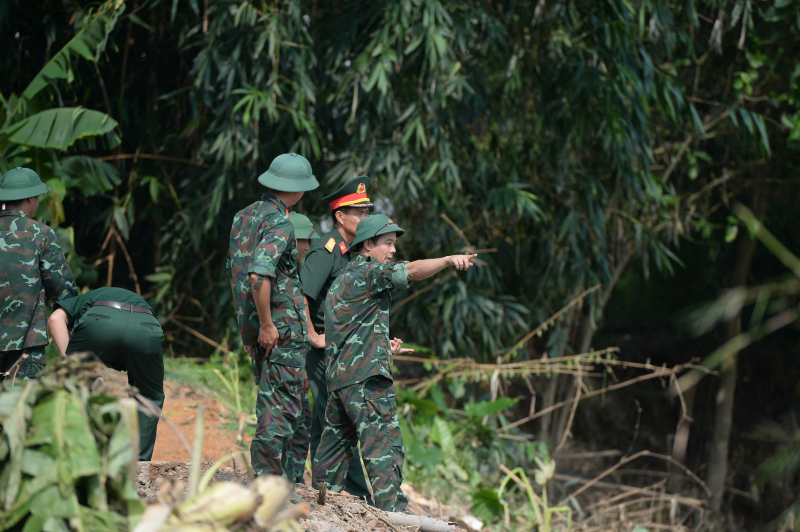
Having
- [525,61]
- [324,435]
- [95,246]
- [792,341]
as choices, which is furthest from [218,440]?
[792,341]

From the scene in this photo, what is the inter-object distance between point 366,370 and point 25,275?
5.52 feet

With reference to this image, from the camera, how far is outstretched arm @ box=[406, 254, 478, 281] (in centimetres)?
338

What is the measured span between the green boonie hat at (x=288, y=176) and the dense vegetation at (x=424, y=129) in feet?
8.26

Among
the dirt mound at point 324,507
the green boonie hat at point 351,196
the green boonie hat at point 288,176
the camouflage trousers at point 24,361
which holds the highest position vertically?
the green boonie hat at point 288,176

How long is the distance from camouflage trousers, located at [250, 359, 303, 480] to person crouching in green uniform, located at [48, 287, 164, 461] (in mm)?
476

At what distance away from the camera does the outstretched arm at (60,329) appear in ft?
11.5

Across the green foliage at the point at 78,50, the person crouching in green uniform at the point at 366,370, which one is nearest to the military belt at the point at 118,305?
the person crouching in green uniform at the point at 366,370

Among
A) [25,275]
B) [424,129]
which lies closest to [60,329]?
[25,275]

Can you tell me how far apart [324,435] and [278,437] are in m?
0.24

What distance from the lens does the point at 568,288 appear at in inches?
324

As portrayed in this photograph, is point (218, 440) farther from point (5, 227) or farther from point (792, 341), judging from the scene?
point (792, 341)

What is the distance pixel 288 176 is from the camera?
153 inches

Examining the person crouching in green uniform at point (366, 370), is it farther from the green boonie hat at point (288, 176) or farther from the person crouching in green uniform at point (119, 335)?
the person crouching in green uniform at point (119, 335)

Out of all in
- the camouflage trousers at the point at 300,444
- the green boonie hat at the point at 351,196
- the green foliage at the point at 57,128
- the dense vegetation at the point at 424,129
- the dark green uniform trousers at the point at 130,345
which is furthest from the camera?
the dense vegetation at the point at 424,129
